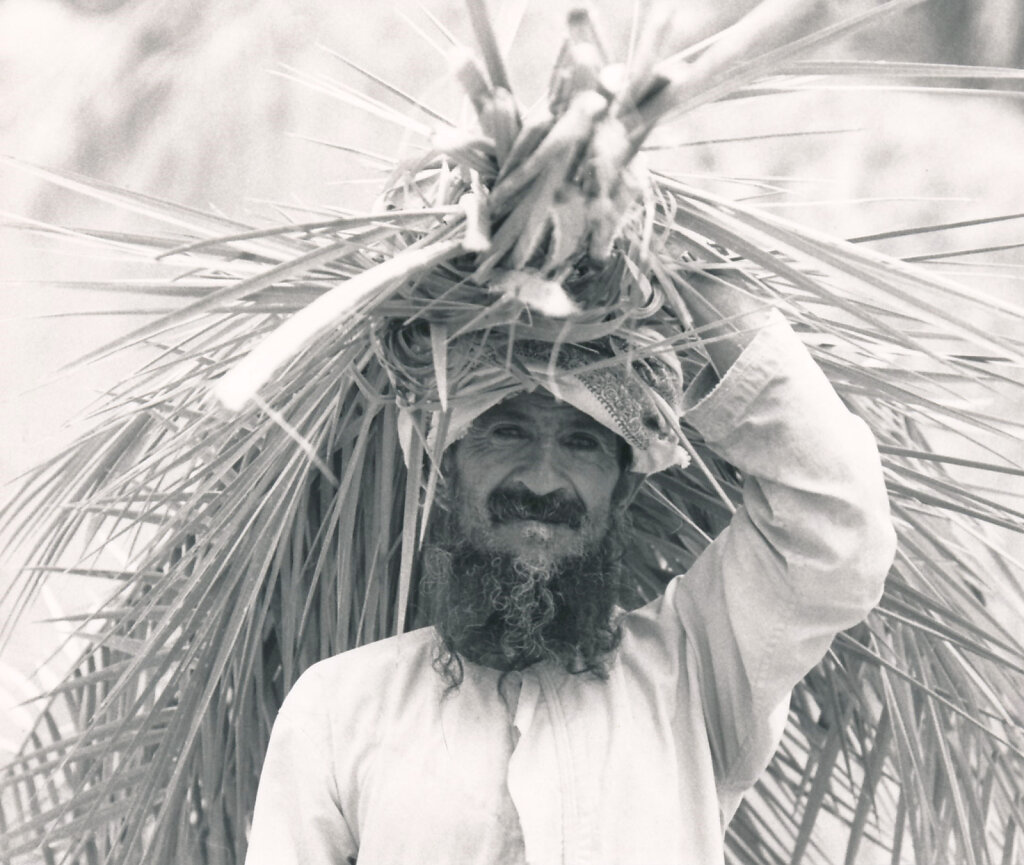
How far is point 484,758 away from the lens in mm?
1097

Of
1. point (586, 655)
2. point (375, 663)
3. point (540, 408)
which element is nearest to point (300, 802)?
point (375, 663)

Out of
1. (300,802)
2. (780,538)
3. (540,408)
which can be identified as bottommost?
(300,802)

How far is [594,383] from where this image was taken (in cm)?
109

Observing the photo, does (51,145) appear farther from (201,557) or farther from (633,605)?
(633,605)

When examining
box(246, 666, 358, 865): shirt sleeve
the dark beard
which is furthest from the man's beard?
box(246, 666, 358, 865): shirt sleeve

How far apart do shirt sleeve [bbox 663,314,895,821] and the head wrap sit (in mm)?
32

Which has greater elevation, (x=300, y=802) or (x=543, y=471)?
(x=543, y=471)

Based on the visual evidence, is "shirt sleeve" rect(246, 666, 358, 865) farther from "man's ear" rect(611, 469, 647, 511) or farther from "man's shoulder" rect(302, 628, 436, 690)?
"man's ear" rect(611, 469, 647, 511)

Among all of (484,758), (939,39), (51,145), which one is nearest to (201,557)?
(484,758)

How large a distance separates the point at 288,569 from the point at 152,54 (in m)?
0.93

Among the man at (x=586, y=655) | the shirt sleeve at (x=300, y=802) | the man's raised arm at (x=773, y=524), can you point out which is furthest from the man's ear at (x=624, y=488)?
the shirt sleeve at (x=300, y=802)

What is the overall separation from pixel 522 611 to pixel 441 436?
Result: 160 millimetres

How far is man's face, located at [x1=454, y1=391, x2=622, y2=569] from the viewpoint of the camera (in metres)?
1.14

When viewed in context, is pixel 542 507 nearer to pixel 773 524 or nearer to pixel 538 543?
pixel 538 543
